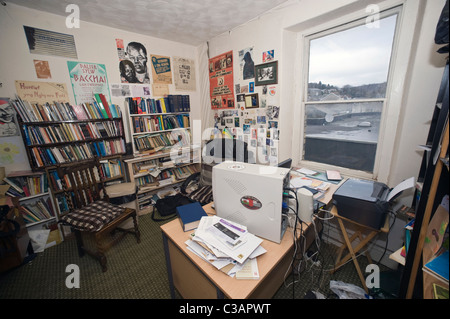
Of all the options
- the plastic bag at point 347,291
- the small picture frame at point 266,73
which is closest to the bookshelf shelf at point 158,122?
the small picture frame at point 266,73

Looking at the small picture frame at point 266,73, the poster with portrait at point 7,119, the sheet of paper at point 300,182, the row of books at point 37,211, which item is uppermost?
the small picture frame at point 266,73

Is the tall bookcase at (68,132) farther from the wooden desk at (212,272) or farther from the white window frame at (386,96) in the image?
the white window frame at (386,96)

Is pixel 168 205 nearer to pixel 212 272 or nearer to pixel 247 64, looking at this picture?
pixel 212 272

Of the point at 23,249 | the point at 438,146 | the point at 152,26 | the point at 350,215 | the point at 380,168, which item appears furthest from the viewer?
the point at 152,26

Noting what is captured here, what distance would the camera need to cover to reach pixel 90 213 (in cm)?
192

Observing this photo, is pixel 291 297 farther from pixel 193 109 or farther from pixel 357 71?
pixel 193 109

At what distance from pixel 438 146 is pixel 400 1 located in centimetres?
155

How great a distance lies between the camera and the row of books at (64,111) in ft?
6.50

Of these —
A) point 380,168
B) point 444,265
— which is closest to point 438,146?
point 444,265

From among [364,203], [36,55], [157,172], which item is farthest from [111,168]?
[364,203]

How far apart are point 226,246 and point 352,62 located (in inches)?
90.1

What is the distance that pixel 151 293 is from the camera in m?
1.59

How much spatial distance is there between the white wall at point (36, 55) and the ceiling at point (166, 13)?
9 cm

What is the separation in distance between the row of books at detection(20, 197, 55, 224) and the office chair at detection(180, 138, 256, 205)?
1.61m
